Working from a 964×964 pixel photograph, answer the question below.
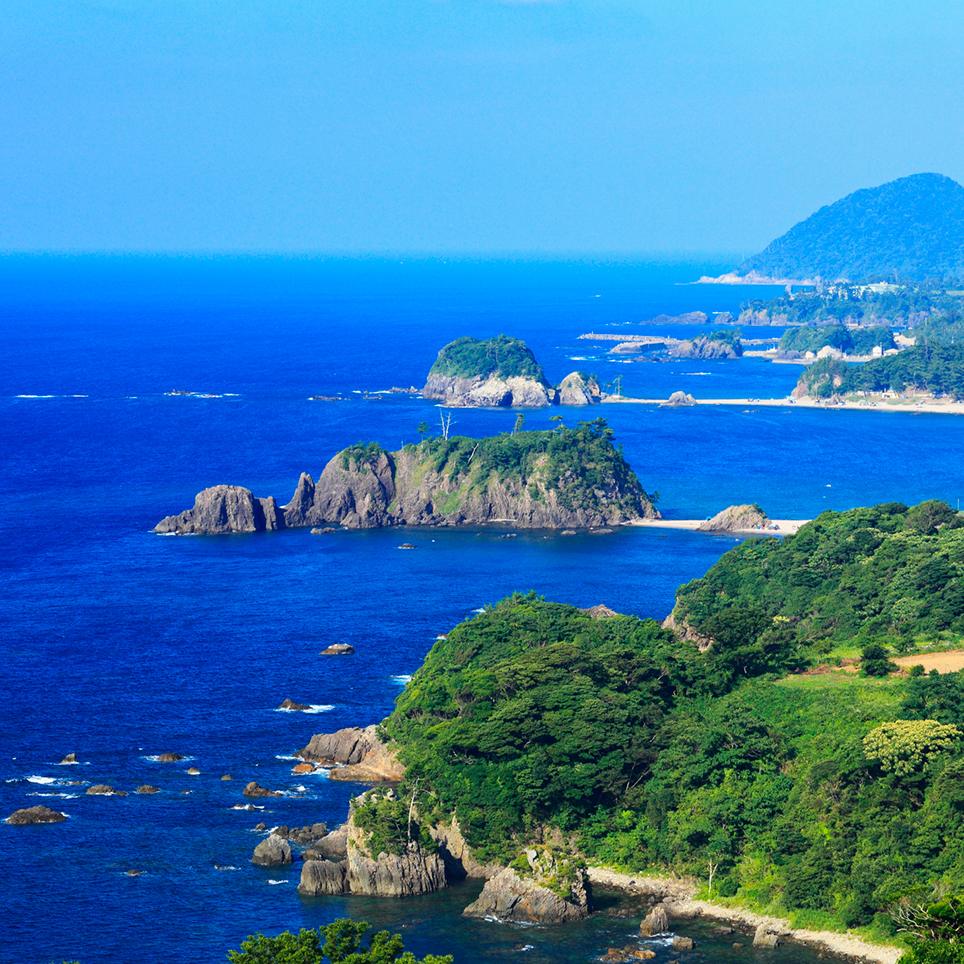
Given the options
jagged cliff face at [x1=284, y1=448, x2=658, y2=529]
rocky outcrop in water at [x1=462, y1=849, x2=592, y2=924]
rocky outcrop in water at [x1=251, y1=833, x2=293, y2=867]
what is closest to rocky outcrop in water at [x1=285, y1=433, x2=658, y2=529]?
jagged cliff face at [x1=284, y1=448, x2=658, y2=529]

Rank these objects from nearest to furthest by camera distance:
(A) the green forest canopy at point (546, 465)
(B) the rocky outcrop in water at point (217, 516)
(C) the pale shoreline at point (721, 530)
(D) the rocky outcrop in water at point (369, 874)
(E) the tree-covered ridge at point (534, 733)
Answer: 1. (D) the rocky outcrop in water at point (369, 874)
2. (E) the tree-covered ridge at point (534, 733)
3. (C) the pale shoreline at point (721, 530)
4. (B) the rocky outcrop in water at point (217, 516)
5. (A) the green forest canopy at point (546, 465)

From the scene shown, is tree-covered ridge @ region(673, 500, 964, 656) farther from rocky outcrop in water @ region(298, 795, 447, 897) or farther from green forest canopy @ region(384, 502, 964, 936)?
rocky outcrop in water @ region(298, 795, 447, 897)

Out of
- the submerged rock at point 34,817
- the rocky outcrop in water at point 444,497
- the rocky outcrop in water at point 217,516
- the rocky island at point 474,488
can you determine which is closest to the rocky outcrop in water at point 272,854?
the submerged rock at point 34,817

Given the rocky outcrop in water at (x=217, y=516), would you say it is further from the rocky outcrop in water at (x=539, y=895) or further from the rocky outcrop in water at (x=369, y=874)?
the rocky outcrop in water at (x=539, y=895)

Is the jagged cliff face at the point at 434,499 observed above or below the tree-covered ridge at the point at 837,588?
above

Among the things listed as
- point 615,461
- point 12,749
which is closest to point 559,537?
point 615,461

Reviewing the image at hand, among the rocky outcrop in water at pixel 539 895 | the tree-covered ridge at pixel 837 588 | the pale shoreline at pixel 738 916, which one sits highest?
the tree-covered ridge at pixel 837 588
